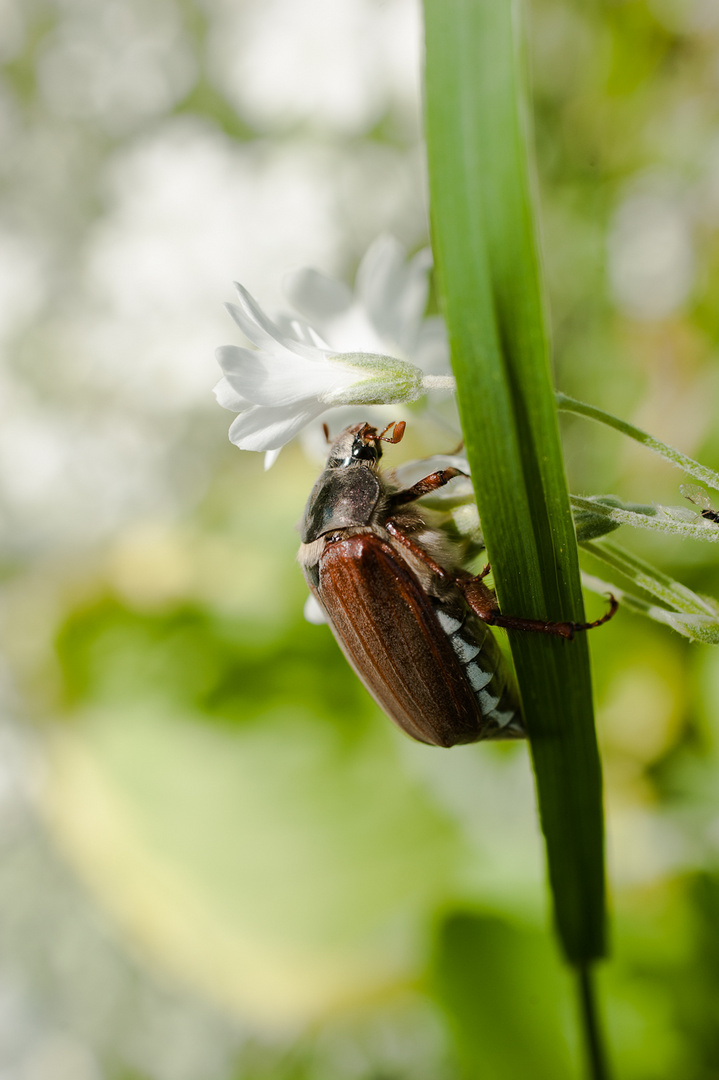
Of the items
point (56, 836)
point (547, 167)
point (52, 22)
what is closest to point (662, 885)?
point (56, 836)

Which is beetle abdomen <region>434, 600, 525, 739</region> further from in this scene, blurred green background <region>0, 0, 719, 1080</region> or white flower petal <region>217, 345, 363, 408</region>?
blurred green background <region>0, 0, 719, 1080</region>

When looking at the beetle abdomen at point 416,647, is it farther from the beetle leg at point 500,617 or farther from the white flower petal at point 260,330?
the white flower petal at point 260,330

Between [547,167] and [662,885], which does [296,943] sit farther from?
[547,167]

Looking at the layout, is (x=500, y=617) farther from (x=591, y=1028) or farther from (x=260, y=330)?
(x=591, y=1028)

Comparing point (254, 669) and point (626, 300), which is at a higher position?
point (626, 300)

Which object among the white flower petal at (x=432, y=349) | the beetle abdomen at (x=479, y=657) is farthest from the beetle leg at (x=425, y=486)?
the white flower petal at (x=432, y=349)

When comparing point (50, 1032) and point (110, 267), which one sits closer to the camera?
point (110, 267)

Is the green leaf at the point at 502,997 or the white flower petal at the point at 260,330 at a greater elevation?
the white flower petal at the point at 260,330
